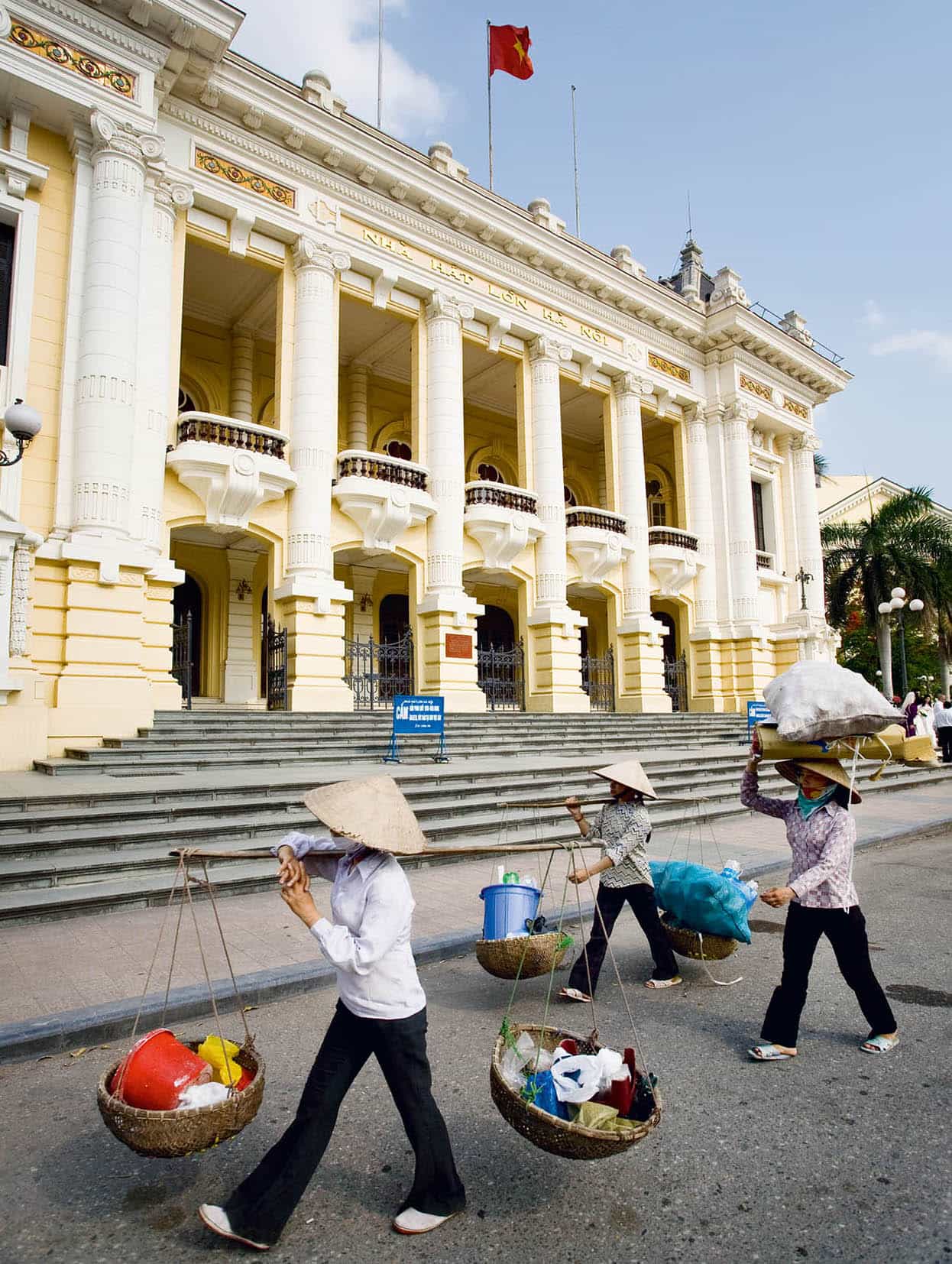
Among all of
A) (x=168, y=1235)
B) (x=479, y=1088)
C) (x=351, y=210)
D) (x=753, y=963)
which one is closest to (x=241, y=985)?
(x=479, y=1088)

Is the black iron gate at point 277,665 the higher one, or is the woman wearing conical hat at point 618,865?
the black iron gate at point 277,665

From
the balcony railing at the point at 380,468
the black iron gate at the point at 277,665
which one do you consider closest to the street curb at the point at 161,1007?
the black iron gate at the point at 277,665

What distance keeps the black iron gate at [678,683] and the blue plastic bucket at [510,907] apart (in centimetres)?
2115

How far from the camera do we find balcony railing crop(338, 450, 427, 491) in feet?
57.9

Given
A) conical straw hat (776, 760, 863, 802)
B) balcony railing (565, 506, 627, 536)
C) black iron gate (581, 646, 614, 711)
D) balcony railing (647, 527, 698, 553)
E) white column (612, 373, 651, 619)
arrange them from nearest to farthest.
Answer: conical straw hat (776, 760, 863, 802)
balcony railing (565, 506, 627, 536)
black iron gate (581, 646, 614, 711)
white column (612, 373, 651, 619)
balcony railing (647, 527, 698, 553)

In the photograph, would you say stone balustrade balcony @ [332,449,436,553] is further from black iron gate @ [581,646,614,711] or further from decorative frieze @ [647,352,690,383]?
decorative frieze @ [647,352,690,383]

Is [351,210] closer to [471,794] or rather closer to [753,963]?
[471,794]

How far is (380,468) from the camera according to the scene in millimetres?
18219

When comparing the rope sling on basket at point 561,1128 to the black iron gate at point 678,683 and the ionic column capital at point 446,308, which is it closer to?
the ionic column capital at point 446,308

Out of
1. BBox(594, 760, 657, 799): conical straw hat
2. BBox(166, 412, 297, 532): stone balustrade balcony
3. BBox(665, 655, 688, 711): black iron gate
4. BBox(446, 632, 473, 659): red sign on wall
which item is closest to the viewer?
BBox(594, 760, 657, 799): conical straw hat

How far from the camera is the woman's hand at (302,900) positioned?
101 inches

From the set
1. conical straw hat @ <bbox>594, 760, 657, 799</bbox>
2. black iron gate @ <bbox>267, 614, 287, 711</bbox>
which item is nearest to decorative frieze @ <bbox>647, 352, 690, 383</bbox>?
black iron gate @ <bbox>267, 614, 287, 711</bbox>

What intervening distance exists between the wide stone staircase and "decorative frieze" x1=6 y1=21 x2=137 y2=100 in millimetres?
10942

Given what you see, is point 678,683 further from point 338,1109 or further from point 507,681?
point 338,1109
